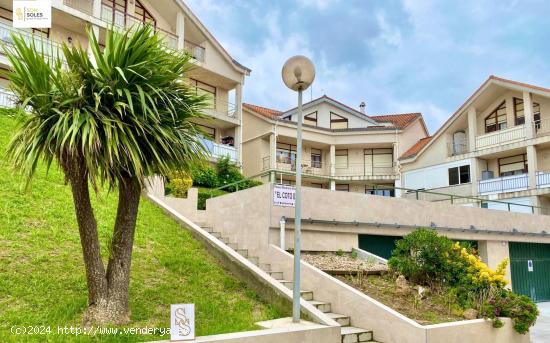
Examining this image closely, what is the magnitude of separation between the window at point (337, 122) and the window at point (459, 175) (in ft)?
30.7

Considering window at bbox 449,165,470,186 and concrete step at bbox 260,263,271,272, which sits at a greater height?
window at bbox 449,165,470,186

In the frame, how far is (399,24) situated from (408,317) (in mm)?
17853

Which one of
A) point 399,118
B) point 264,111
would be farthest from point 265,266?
point 399,118

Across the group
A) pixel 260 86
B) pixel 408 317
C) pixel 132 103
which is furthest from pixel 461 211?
pixel 260 86

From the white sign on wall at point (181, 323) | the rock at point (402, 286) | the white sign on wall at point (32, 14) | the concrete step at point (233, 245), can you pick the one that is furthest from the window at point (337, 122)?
the white sign on wall at point (181, 323)

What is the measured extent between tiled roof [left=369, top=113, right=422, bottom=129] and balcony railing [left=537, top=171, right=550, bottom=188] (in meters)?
11.0

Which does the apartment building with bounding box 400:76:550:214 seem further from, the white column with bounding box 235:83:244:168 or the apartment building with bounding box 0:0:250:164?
the apartment building with bounding box 0:0:250:164

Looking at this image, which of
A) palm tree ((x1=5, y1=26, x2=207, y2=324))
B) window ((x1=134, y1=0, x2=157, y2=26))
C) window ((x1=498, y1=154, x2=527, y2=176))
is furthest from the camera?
window ((x1=134, y1=0, x2=157, y2=26))

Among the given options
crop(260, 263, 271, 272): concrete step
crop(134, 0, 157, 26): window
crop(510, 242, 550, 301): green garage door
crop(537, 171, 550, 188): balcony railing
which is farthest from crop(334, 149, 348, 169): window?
crop(260, 263, 271, 272): concrete step

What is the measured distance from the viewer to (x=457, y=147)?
29312mm

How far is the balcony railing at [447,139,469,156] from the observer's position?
2897 centimetres

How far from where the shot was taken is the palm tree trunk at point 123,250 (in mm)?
→ 6863

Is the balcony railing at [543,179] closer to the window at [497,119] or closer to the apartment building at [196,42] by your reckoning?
the window at [497,119]

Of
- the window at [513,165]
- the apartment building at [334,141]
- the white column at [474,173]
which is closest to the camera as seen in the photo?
the window at [513,165]
